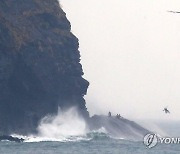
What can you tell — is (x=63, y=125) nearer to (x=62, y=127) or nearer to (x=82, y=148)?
(x=62, y=127)

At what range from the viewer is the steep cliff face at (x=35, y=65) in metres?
157

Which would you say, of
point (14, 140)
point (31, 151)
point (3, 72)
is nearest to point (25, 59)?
point (3, 72)

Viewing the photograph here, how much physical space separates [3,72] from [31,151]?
33133 mm

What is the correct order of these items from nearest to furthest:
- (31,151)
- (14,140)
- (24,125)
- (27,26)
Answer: (31,151)
(14,140)
(24,125)
(27,26)

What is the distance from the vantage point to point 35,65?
160 m

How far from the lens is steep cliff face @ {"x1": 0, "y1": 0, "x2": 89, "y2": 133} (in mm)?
157000

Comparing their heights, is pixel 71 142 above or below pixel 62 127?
below

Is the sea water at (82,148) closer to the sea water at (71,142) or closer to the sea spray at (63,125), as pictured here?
the sea water at (71,142)

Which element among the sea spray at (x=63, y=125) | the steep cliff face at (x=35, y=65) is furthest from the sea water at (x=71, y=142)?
the steep cliff face at (x=35, y=65)

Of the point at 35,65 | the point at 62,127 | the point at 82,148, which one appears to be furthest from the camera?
the point at 62,127

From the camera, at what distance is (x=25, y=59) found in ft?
525

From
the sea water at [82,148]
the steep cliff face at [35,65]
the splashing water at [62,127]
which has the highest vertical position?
the steep cliff face at [35,65]

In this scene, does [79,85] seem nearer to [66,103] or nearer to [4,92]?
[66,103]

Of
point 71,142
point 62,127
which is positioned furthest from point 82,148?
point 62,127
